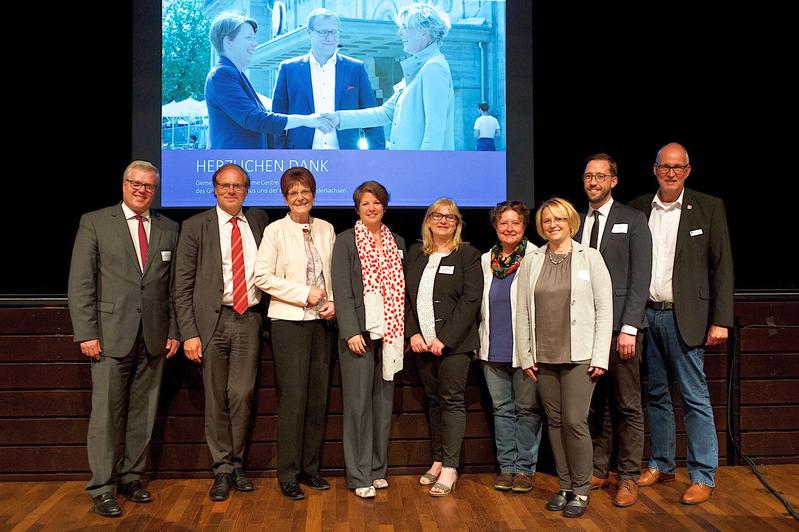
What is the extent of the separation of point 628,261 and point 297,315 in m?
1.59

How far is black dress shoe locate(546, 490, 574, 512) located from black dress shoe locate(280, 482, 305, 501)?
1.16m

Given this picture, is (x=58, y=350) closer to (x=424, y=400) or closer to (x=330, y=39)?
(x=424, y=400)

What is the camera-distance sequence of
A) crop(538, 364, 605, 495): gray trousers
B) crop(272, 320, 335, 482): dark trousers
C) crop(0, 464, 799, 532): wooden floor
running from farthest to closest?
crop(272, 320, 335, 482): dark trousers → crop(538, 364, 605, 495): gray trousers → crop(0, 464, 799, 532): wooden floor

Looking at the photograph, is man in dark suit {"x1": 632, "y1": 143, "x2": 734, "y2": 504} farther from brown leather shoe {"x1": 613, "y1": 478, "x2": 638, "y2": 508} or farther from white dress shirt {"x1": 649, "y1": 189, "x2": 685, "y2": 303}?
brown leather shoe {"x1": 613, "y1": 478, "x2": 638, "y2": 508}

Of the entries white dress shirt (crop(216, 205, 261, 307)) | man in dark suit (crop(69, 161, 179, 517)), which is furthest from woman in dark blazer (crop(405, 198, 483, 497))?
man in dark suit (crop(69, 161, 179, 517))

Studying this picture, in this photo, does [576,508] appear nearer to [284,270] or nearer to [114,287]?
[284,270]

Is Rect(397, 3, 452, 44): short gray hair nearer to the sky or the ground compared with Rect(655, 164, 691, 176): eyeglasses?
nearer to the sky

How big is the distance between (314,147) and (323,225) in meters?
1.59

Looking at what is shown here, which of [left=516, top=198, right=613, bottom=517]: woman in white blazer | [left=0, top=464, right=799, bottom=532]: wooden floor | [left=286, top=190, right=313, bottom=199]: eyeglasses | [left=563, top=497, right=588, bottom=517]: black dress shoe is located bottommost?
[left=0, top=464, right=799, bottom=532]: wooden floor

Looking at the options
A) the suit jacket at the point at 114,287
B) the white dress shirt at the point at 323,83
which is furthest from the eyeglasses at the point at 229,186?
the white dress shirt at the point at 323,83

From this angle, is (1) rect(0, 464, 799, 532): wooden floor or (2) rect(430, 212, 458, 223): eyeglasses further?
(2) rect(430, 212, 458, 223): eyeglasses

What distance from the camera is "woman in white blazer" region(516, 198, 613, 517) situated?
10.8 ft

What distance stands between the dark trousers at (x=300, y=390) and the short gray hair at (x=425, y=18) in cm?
254

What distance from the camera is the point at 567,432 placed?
132 inches
